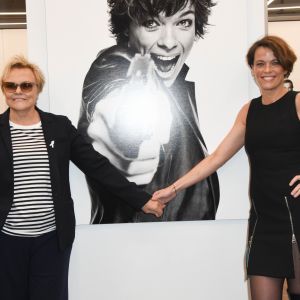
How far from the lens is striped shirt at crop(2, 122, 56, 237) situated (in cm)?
208

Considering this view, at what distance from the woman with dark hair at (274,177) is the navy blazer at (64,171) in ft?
2.17

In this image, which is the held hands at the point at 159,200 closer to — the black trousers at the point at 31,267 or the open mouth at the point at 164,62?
the black trousers at the point at 31,267

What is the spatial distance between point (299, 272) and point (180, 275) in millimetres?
810

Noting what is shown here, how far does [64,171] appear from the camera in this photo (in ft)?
7.42

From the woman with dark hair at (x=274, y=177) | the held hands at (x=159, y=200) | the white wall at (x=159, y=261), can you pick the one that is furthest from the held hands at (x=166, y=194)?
the woman with dark hair at (x=274, y=177)

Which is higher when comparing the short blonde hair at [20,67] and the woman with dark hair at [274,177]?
the short blonde hair at [20,67]

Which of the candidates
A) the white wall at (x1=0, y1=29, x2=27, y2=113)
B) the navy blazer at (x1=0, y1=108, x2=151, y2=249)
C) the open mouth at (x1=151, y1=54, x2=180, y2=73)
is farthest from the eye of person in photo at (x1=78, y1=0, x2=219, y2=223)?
the white wall at (x1=0, y1=29, x2=27, y2=113)

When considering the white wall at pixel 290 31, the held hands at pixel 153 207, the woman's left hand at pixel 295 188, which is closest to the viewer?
the woman's left hand at pixel 295 188

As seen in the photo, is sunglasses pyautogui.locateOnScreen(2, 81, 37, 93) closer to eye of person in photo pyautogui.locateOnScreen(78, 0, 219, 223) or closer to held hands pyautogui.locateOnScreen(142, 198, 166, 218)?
eye of person in photo pyautogui.locateOnScreen(78, 0, 219, 223)

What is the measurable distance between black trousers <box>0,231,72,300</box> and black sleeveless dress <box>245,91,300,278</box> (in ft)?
3.11

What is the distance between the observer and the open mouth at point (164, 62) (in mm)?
2543

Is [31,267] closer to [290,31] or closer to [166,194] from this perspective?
[166,194]

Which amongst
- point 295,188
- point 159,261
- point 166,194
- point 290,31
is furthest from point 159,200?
point 290,31

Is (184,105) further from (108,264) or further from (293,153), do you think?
(108,264)
